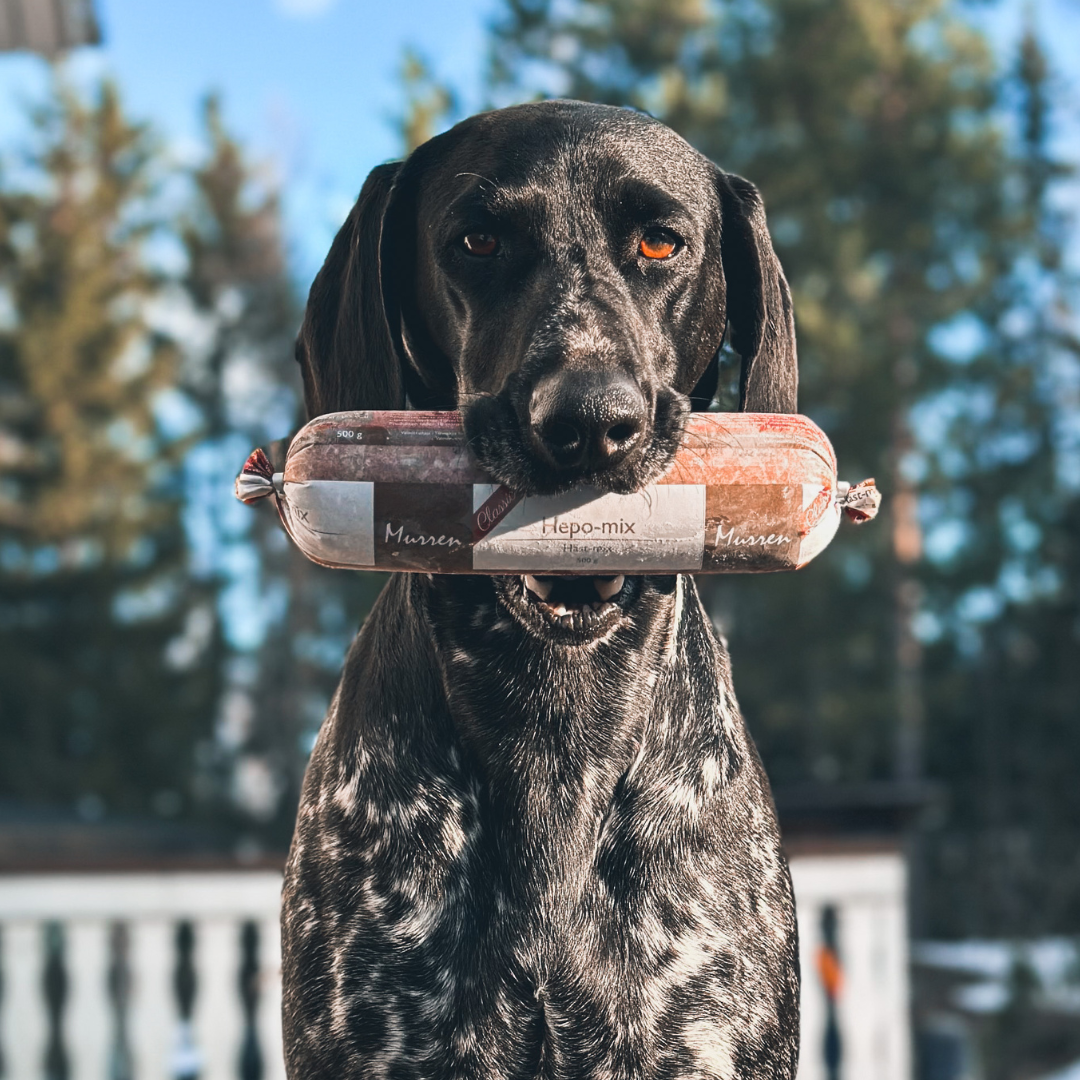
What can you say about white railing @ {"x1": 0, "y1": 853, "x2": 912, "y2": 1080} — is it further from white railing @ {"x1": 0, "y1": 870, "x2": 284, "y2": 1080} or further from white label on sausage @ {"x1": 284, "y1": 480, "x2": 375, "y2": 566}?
white label on sausage @ {"x1": 284, "y1": 480, "x2": 375, "y2": 566}

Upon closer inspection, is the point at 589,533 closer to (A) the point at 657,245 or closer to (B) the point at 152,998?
(A) the point at 657,245

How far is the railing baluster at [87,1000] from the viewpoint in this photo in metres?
5.57

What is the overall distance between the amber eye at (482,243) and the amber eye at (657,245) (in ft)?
0.91

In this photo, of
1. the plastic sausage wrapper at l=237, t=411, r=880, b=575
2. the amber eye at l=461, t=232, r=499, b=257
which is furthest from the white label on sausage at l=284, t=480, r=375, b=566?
the amber eye at l=461, t=232, r=499, b=257

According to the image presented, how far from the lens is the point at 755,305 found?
2.81 meters

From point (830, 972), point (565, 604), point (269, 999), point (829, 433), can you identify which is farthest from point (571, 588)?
point (829, 433)

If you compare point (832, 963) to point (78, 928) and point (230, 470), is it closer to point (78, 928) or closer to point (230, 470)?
point (78, 928)

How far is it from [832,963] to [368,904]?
3.61m

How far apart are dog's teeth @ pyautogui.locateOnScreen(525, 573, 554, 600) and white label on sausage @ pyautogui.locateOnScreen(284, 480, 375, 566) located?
340 millimetres

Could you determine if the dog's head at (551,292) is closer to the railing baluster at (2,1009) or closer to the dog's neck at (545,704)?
the dog's neck at (545,704)

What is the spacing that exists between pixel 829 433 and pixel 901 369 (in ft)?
8.83

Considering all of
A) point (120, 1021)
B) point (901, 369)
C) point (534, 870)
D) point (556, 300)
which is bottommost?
point (120, 1021)

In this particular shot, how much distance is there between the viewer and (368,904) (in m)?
2.45

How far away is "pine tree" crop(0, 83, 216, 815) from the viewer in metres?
23.6
